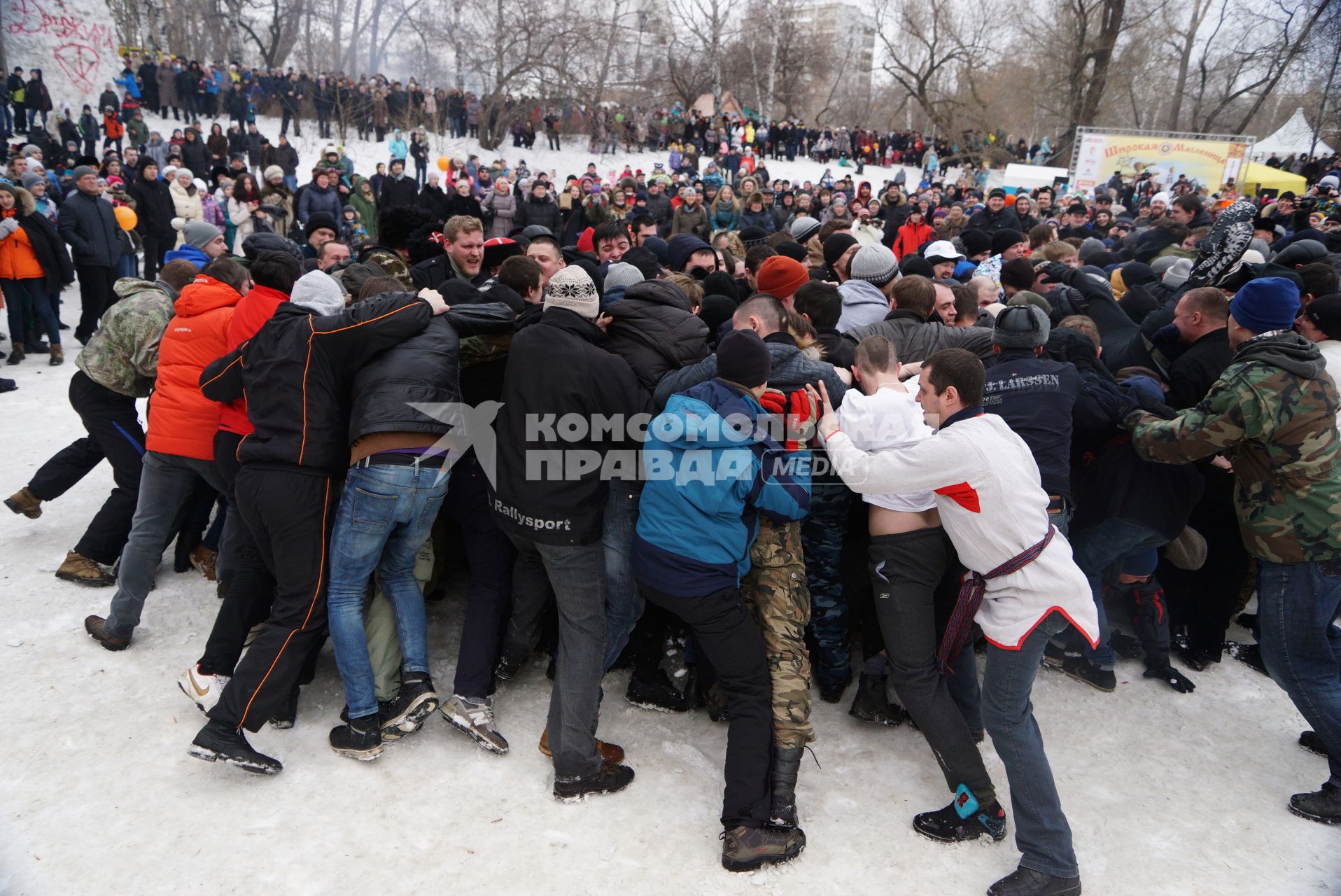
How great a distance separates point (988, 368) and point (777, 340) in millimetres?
1067

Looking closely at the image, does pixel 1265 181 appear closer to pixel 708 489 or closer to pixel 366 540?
pixel 708 489

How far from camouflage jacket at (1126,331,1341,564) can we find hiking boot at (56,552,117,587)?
5.30m

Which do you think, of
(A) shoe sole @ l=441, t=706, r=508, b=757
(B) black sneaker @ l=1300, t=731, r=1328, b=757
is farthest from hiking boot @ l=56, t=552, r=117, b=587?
(B) black sneaker @ l=1300, t=731, r=1328, b=757

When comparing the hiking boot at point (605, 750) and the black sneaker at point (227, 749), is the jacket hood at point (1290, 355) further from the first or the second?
the black sneaker at point (227, 749)

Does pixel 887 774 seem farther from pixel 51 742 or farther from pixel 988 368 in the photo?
pixel 51 742

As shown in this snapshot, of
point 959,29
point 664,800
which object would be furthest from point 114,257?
point 959,29

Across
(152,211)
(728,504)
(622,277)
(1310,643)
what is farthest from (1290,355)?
(152,211)

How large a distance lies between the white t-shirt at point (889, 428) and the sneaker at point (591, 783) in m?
1.44

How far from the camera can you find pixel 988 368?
143 inches

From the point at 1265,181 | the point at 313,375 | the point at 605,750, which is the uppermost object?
the point at 1265,181

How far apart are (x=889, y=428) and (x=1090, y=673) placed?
1904mm

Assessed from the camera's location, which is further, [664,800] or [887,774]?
[887,774]

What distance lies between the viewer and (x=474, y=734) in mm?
3213

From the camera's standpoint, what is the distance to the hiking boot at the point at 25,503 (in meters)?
4.69
